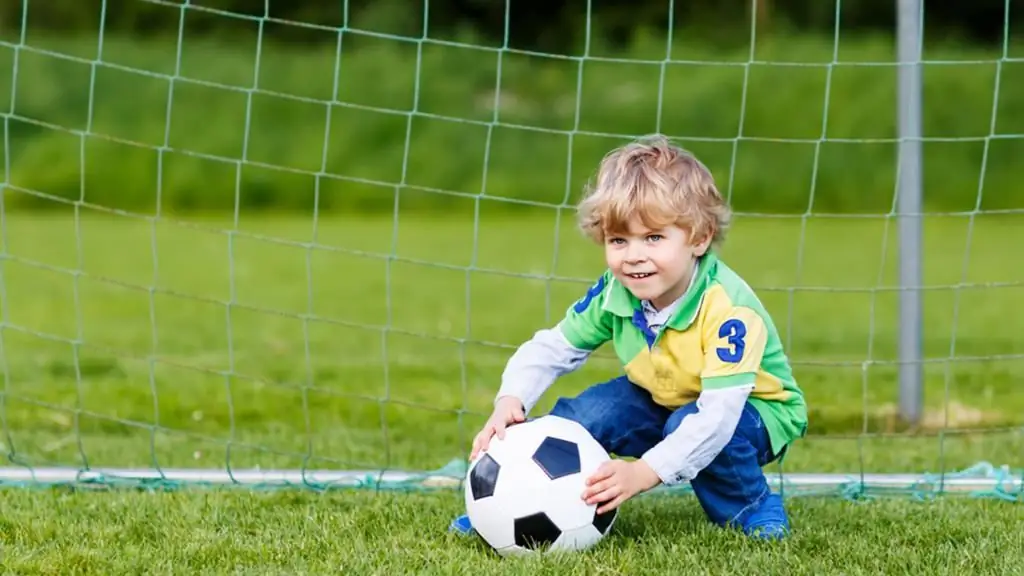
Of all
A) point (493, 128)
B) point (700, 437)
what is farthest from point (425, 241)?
point (700, 437)

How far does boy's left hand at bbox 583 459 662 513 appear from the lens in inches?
111

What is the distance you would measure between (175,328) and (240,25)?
12548 millimetres

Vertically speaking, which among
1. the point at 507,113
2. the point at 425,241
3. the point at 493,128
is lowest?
the point at 425,241

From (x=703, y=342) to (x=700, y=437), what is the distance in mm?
219

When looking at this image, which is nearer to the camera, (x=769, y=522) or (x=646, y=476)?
(x=646, y=476)

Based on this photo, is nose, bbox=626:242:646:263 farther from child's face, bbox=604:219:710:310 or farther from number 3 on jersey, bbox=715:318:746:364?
number 3 on jersey, bbox=715:318:746:364

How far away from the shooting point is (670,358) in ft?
9.97

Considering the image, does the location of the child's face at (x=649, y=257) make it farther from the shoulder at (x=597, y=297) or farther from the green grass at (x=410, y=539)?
the green grass at (x=410, y=539)

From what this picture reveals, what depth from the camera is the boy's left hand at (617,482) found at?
2.82m

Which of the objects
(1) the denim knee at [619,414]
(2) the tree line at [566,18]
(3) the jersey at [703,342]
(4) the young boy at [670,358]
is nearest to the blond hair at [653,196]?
(4) the young boy at [670,358]

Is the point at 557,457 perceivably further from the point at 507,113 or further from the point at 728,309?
the point at 507,113

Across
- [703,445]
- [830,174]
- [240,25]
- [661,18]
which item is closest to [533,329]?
[703,445]

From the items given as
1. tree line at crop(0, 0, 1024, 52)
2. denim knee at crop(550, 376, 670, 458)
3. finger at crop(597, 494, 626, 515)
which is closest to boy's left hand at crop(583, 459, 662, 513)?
finger at crop(597, 494, 626, 515)

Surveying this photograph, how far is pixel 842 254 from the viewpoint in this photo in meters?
10.5
